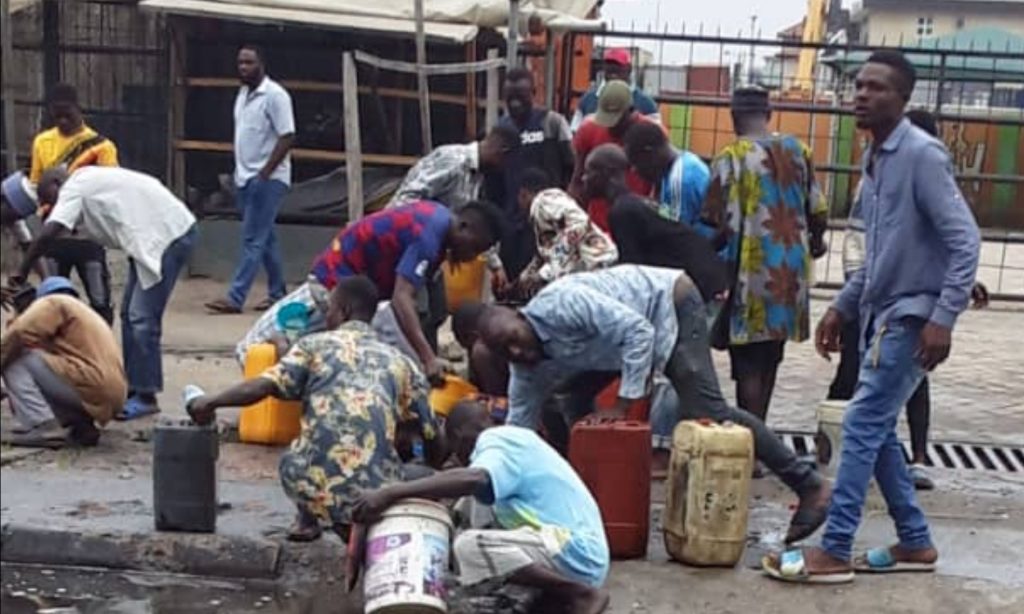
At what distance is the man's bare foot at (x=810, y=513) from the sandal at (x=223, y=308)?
5.63 m

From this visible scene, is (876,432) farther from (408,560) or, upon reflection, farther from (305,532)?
(305,532)

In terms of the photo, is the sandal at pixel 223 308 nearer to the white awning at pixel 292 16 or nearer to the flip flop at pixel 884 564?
the white awning at pixel 292 16

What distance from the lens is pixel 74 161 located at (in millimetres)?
9008

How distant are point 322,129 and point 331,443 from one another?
24.2 feet

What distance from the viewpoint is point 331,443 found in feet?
18.5

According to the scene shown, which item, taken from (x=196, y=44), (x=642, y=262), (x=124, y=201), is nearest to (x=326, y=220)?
(x=196, y=44)

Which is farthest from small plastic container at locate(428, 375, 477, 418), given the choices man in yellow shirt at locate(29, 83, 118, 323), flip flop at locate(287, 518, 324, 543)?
man in yellow shirt at locate(29, 83, 118, 323)

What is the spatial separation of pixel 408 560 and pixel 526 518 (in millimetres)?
441

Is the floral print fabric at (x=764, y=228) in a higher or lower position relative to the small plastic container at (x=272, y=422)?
higher

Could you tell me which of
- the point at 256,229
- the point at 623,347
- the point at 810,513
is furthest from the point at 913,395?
the point at 256,229

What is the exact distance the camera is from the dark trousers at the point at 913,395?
7.49 metres

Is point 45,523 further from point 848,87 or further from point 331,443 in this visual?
point 848,87

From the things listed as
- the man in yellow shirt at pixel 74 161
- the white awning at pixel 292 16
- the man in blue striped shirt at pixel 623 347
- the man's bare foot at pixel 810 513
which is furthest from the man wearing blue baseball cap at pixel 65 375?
the white awning at pixel 292 16

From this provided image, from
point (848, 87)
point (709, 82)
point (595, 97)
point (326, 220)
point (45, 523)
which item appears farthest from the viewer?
point (709, 82)
